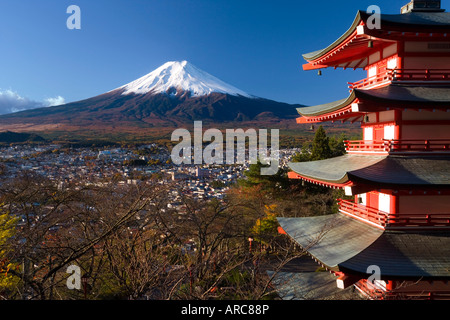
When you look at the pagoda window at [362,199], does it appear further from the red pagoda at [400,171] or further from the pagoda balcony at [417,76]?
the pagoda balcony at [417,76]

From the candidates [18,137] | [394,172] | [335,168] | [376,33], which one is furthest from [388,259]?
[18,137]

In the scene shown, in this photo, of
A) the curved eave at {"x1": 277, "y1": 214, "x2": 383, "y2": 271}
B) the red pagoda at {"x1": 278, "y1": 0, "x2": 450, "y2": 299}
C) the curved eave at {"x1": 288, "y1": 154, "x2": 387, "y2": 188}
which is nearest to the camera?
the red pagoda at {"x1": 278, "y1": 0, "x2": 450, "y2": 299}

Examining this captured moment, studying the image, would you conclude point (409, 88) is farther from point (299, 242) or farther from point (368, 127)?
point (299, 242)

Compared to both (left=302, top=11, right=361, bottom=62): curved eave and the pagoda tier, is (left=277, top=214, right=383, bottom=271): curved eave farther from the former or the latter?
(left=302, top=11, right=361, bottom=62): curved eave

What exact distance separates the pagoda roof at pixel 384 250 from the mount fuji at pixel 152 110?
58370mm

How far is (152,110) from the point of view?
239 ft

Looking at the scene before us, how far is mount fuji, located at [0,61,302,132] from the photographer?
64.8 meters

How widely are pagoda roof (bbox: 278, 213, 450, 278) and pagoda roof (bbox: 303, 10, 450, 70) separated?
14.1 feet

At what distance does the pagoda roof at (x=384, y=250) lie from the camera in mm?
5745

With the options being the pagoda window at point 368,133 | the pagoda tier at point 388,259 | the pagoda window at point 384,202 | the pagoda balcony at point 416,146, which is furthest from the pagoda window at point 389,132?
the pagoda tier at point 388,259

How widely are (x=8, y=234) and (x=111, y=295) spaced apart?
4.05 metres

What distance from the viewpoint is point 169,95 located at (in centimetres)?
8288

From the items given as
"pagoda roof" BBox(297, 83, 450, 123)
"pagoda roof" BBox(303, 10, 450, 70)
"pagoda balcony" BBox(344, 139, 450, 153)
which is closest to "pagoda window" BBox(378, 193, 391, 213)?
"pagoda balcony" BBox(344, 139, 450, 153)
